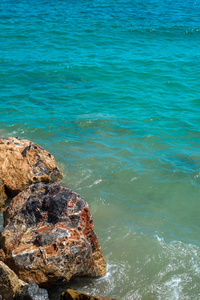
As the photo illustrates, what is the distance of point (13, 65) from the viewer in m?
22.4

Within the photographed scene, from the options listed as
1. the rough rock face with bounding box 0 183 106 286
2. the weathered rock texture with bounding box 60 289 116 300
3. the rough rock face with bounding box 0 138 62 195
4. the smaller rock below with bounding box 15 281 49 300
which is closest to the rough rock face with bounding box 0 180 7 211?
the rough rock face with bounding box 0 138 62 195

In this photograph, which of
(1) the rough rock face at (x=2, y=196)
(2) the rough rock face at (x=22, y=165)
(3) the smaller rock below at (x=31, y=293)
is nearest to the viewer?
(3) the smaller rock below at (x=31, y=293)

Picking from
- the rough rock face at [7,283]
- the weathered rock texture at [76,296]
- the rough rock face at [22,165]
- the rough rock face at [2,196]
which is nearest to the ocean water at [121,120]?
the weathered rock texture at [76,296]

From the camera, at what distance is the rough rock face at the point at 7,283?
6.52m

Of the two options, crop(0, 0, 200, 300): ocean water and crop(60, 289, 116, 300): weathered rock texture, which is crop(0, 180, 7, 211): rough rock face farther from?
crop(60, 289, 116, 300): weathered rock texture

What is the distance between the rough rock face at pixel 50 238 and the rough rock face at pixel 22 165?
5.56ft

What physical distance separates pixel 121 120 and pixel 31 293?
11336mm

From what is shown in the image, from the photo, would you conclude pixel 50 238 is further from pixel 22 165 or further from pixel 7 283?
pixel 22 165

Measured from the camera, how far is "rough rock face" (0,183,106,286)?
7.02 meters

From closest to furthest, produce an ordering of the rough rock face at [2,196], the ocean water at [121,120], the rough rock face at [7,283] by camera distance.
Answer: the rough rock face at [7,283] < the ocean water at [121,120] < the rough rock face at [2,196]

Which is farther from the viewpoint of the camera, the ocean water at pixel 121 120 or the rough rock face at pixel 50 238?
the ocean water at pixel 121 120

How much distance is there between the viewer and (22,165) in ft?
34.4

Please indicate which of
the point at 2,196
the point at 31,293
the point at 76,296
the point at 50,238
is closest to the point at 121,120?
the point at 2,196

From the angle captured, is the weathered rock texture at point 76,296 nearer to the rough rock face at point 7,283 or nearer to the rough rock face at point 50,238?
the rough rock face at point 50,238
